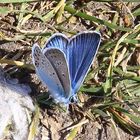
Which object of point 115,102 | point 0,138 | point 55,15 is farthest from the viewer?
point 55,15

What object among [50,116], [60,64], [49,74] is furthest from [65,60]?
[50,116]

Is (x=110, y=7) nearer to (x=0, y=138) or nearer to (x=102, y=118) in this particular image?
(x=102, y=118)

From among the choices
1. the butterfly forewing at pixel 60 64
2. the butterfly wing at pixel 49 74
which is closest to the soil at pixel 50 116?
the butterfly wing at pixel 49 74

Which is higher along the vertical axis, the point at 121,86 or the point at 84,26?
the point at 84,26

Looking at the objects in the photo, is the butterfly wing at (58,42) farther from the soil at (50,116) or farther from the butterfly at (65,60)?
the soil at (50,116)

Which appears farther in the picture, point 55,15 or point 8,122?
point 55,15

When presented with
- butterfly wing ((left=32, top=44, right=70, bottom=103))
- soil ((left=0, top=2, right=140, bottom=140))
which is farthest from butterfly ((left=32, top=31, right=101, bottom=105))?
soil ((left=0, top=2, right=140, bottom=140))

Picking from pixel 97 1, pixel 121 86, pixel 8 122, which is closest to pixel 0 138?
pixel 8 122
